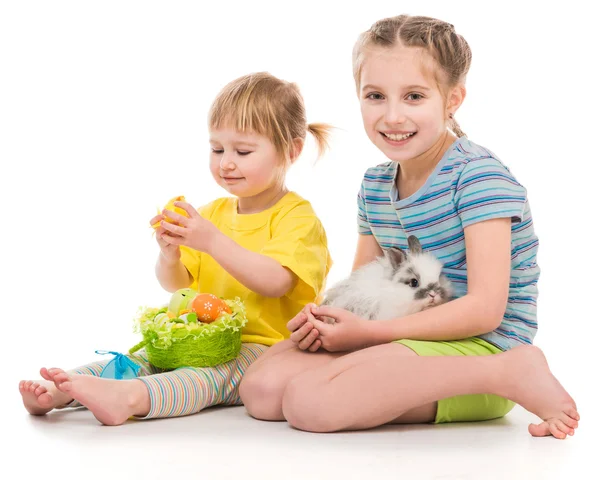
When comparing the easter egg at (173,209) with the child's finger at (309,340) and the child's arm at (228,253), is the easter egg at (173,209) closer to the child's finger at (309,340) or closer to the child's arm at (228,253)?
the child's arm at (228,253)

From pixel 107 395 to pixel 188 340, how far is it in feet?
0.84

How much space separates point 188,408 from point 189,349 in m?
0.14

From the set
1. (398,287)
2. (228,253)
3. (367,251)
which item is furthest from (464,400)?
(228,253)

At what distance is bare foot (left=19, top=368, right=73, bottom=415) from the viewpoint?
1918 mm

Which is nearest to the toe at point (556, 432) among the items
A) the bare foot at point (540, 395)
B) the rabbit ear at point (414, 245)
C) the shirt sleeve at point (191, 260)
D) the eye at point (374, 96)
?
the bare foot at point (540, 395)

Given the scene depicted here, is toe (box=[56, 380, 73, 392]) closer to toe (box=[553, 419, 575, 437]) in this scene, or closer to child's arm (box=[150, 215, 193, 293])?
child's arm (box=[150, 215, 193, 293])

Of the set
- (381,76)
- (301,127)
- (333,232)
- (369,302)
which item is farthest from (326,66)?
(369,302)

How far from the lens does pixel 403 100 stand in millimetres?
1995

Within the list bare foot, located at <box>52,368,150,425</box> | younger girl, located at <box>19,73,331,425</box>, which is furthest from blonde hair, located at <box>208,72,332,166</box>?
bare foot, located at <box>52,368,150,425</box>

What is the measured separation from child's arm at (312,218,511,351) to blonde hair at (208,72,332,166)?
0.56 m

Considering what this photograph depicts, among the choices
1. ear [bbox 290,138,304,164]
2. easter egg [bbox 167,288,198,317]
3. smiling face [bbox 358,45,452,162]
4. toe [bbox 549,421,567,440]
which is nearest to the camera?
toe [bbox 549,421,567,440]

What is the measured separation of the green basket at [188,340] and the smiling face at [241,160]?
37 centimetres

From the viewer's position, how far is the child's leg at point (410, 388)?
5.75 ft

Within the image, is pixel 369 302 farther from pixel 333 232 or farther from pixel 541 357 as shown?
pixel 333 232
